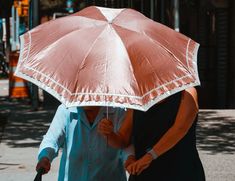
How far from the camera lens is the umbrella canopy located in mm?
3381

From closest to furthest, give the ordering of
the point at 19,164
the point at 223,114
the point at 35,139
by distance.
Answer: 1. the point at 19,164
2. the point at 35,139
3. the point at 223,114

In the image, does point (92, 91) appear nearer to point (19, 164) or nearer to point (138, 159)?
point (138, 159)

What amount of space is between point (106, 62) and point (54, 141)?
56 centimetres

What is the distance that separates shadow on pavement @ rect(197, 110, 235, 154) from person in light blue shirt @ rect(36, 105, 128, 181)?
243 inches

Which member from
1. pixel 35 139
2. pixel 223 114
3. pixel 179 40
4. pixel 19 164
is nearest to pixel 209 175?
pixel 19 164

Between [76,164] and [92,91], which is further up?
[92,91]

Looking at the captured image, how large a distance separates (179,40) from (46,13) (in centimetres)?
6966

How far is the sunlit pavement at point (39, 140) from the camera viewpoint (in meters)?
8.26

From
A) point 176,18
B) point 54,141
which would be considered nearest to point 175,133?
point 54,141

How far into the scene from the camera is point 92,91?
11.1 feet

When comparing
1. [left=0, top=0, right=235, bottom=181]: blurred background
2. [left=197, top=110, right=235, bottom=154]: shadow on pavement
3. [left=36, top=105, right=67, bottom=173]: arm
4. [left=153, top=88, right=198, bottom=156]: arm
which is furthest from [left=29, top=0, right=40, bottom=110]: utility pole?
[left=153, top=88, right=198, bottom=156]: arm

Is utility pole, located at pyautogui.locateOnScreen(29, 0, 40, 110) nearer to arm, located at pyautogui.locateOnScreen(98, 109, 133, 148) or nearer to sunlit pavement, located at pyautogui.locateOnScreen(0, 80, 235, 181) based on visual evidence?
sunlit pavement, located at pyautogui.locateOnScreen(0, 80, 235, 181)

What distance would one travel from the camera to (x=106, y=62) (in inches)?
135

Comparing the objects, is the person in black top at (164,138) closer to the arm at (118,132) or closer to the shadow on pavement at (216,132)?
the arm at (118,132)
